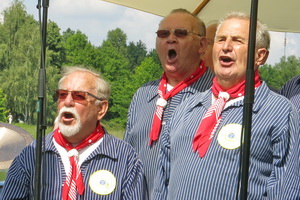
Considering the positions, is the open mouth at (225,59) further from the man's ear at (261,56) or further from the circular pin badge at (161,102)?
the circular pin badge at (161,102)

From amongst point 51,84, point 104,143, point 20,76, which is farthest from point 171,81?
point 20,76

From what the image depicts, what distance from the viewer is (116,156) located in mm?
4023

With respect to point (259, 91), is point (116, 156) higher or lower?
lower

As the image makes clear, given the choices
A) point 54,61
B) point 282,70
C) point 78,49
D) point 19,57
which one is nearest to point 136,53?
point 78,49

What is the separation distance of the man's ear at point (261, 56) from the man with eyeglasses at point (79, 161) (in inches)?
36.9

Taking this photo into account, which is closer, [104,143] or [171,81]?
[104,143]

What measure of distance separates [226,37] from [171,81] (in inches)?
38.4

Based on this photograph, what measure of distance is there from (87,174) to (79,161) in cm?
9

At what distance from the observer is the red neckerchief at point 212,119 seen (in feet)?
11.7

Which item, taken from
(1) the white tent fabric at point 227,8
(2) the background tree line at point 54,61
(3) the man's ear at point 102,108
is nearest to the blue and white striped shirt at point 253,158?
(3) the man's ear at point 102,108

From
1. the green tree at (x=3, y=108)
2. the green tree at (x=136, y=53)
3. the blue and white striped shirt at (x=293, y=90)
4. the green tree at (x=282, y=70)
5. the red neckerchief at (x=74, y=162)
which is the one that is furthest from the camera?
the green tree at (x=3, y=108)

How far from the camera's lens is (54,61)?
1687 inches

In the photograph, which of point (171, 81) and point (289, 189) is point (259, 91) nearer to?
point (289, 189)

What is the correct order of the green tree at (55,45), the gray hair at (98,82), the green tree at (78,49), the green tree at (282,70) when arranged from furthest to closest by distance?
1. the green tree at (55,45)
2. the green tree at (78,49)
3. the green tree at (282,70)
4. the gray hair at (98,82)
